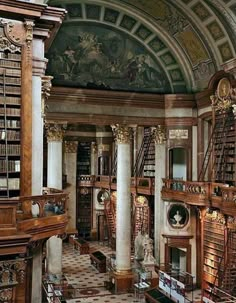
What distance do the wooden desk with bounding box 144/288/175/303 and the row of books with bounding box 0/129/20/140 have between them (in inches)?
292

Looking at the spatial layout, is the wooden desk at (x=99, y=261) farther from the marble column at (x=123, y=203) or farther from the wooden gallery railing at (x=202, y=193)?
the wooden gallery railing at (x=202, y=193)

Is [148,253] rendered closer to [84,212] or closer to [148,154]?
[148,154]

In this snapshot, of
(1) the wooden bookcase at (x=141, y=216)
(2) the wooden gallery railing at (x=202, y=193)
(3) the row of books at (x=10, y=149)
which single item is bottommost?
(1) the wooden bookcase at (x=141, y=216)

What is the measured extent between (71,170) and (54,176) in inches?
431

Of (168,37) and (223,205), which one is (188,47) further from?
(223,205)

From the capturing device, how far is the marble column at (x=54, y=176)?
16.0 metres

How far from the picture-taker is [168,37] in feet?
53.7

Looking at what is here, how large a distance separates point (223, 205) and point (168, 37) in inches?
266

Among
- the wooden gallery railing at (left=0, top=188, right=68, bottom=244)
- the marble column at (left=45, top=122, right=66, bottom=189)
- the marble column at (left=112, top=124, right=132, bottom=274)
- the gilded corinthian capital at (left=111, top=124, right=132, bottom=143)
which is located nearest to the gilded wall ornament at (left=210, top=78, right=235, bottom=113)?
the gilded corinthian capital at (left=111, top=124, right=132, bottom=143)

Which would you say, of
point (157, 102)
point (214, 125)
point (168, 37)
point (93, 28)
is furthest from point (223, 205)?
point (93, 28)

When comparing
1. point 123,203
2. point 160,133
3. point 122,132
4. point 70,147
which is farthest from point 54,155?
point 70,147

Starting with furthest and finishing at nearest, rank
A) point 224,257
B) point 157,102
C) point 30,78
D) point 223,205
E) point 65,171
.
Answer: point 65,171 < point 157,102 < point 224,257 < point 223,205 < point 30,78

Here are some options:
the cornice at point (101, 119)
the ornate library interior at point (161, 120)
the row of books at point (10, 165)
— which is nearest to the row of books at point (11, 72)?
the row of books at point (10, 165)

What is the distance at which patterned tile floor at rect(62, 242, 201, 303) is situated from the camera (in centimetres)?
1532
